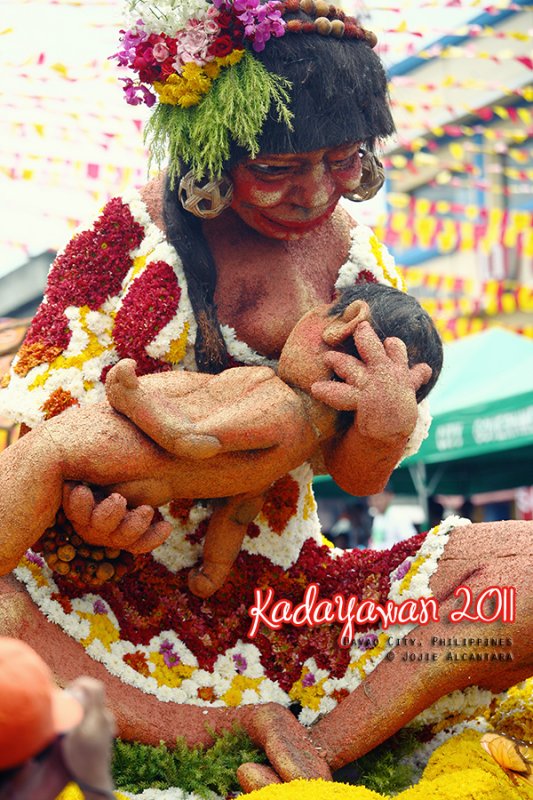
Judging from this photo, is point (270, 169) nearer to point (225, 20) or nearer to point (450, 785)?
point (225, 20)

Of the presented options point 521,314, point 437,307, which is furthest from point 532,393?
point 521,314

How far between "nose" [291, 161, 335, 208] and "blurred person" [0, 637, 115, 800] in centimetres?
155

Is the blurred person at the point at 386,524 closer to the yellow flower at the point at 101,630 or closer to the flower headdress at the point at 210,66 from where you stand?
the yellow flower at the point at 101,630

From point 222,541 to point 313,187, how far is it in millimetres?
890

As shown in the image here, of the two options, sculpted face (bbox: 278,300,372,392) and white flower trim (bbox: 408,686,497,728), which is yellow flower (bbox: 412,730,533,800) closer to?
white flower trim (bbox: 408,686,497,728)

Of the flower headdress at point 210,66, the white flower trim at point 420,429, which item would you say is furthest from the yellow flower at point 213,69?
the white flower trim at point 420,429

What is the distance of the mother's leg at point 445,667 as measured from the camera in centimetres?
241

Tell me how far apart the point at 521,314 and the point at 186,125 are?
34.5 feet

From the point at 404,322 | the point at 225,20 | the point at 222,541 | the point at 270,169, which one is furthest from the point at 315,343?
the point at 225,20

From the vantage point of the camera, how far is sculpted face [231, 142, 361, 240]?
249 cm

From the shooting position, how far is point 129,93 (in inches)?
102

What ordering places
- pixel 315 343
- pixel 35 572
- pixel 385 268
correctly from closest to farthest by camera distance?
pixel 315 343, pixel 35 572, pixel 385 268

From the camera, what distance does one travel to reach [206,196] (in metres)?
2.52

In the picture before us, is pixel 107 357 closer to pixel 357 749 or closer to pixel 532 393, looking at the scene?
pixel 357 749
